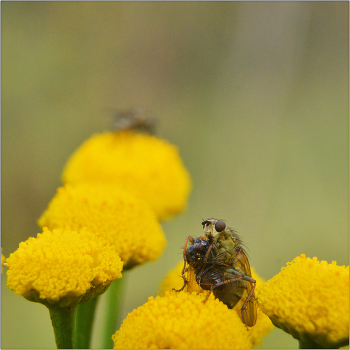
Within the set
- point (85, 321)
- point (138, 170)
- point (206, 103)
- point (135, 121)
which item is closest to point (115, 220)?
point (85, 321)

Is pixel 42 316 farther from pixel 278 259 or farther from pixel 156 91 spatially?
pixel 156 91

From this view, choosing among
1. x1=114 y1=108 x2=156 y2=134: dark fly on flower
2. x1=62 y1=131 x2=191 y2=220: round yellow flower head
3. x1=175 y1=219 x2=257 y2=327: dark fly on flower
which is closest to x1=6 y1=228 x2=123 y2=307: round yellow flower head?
x1=175 y1=219 x2=257 y2=327: dark fly on flower

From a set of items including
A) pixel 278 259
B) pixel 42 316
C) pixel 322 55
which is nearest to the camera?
pixel 42 316

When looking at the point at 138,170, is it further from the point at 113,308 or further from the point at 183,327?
the point at 183,327

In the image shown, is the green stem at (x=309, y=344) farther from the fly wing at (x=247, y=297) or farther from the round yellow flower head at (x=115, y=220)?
the round yellow flower head at (x=115, y=220)

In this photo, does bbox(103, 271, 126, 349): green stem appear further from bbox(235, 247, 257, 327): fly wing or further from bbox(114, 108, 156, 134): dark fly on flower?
bbox(114, 108, 156, 134): dark fly on flower

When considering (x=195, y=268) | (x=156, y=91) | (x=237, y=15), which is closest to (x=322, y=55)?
(x=237, y=15)
